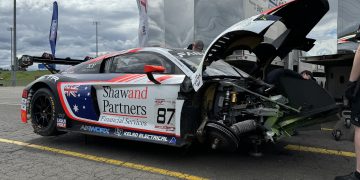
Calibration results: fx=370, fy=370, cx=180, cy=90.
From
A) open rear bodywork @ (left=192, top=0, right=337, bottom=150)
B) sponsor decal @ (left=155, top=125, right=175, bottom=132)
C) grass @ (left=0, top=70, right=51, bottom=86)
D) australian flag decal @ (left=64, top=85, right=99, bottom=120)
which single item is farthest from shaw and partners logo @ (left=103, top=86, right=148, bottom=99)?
grass @ (left=0, top=70, right=51, bottom=86)

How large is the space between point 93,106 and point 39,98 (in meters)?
1.22

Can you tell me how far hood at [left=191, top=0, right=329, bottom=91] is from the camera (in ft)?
11.9

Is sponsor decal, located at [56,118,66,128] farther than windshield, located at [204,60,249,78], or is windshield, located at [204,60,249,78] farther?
sponsor decal, located at [56,118,66,128]

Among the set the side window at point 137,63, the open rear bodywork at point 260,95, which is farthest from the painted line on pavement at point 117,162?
the side window at point 137,63

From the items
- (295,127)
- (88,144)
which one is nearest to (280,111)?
(295,127)

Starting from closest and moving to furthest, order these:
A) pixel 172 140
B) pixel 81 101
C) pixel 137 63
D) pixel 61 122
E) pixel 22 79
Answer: pixel 172 140 < pixel 137 63 < pixel 81 101 < pixel 61 122 < pixel 22 79

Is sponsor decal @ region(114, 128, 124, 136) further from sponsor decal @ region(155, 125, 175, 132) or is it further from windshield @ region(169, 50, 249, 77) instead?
windshield @ region(169, 50, 249, 77)

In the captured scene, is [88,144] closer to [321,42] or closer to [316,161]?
[316,161]

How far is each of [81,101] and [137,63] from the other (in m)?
0.96

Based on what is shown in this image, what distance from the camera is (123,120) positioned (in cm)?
466

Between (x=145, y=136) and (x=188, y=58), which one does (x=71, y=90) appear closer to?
(x=145, y=136)

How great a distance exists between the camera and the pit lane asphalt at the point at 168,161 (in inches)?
156

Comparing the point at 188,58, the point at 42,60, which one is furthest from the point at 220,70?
the point at 42,60

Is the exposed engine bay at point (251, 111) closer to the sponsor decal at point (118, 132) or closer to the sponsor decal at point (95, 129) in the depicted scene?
the sponsor decal at point (118, 132)
